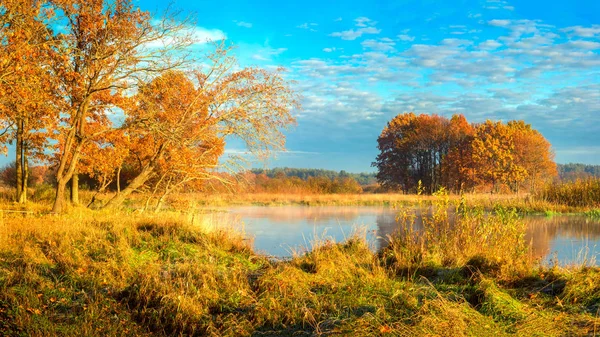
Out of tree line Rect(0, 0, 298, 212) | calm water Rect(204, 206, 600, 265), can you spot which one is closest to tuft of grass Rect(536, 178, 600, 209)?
calm water Rect(204, 206, 600, 265)

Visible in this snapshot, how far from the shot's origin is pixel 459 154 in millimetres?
54219

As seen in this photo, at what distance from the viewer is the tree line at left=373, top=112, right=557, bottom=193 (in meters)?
52.7

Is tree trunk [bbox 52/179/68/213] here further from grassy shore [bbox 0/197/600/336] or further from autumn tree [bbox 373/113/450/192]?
autumn tree [bbox 373/113/450/192]

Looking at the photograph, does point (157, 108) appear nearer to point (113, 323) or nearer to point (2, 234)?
point (2, 234)

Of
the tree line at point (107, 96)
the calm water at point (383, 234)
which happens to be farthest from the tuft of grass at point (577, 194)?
the tree line at point (107, 96)

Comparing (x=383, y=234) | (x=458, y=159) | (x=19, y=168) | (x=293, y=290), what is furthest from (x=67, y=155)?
(x=458, y=159)

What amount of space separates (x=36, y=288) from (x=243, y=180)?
1187 cm

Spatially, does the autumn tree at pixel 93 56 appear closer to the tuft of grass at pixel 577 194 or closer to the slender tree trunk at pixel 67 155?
the slender tree trunk at pixel 67 155

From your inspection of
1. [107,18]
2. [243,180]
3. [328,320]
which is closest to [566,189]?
[243,180]

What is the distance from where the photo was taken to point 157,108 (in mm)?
18516

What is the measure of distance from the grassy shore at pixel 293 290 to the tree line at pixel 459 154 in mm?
43067

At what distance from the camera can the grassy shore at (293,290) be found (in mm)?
5492

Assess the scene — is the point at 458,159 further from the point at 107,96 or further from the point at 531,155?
the point at 107,96

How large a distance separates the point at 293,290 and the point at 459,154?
50.3 metres
